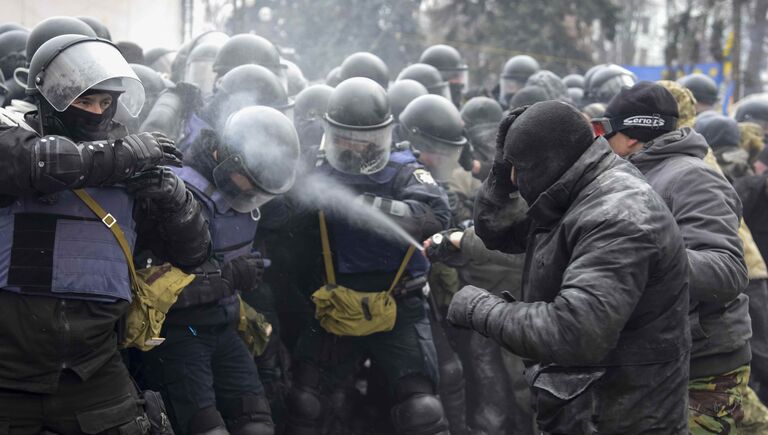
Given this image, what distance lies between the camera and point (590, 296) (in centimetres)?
296

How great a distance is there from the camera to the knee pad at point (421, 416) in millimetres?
5324

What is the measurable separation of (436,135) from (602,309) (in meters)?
3.55

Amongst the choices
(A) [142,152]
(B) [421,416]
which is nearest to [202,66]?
(B) [421,416]

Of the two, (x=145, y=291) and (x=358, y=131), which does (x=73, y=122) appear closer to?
(x=145, y=291)

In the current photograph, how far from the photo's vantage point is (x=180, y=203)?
12.6ft

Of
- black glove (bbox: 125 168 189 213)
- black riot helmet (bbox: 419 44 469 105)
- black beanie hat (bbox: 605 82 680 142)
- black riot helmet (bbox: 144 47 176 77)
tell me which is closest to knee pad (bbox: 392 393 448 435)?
black beanie hat (bbox: 605 82 680 142)

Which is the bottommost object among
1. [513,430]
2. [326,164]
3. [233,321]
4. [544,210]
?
[513,430]

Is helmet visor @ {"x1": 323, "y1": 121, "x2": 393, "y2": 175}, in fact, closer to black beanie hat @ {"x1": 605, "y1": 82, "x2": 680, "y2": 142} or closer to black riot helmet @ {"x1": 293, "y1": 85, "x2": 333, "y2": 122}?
black riot helmet @ {"x1": 293, "y1": 85, "x2": 333, "y2": 122}

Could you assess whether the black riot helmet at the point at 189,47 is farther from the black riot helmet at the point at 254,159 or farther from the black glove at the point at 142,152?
the black glove at the point at 142,152

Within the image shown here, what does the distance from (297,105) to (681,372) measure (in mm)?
4351

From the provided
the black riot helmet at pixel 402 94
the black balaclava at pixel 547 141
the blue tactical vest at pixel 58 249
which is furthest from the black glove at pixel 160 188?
the black riot helmet at pixel 402 94

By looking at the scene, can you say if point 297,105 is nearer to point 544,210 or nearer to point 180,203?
point 180,203

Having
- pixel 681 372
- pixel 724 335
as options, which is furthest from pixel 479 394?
pixel 681 372

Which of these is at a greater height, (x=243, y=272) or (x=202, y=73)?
(x=202, y=73)
